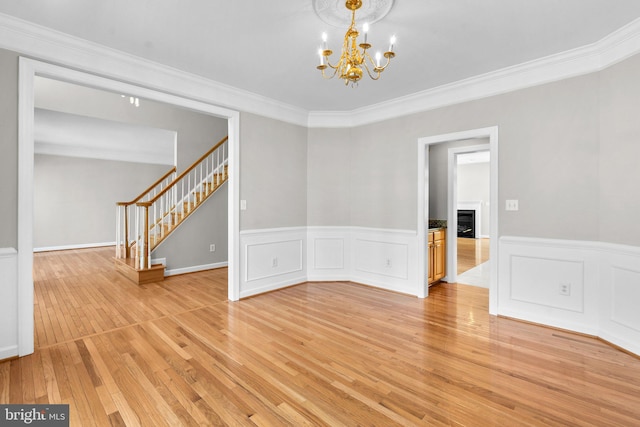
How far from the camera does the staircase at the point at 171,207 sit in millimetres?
5043

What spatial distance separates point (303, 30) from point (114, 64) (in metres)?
1.92

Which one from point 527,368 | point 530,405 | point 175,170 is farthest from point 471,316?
point 175,170

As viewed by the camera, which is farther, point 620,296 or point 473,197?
point 473,197

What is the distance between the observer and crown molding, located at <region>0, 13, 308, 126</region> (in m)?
2.50

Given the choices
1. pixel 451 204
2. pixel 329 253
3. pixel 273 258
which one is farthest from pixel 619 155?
pixel 273 258

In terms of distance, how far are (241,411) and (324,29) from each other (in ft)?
9.75

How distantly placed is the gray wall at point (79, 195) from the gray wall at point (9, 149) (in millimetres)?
7176

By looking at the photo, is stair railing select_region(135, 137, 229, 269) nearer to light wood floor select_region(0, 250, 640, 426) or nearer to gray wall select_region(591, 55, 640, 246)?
light wood floor select_region(0, 250, 640, 426)

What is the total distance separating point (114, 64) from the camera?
117 inches

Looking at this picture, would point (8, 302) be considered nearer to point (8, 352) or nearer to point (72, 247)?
point (8, 352)

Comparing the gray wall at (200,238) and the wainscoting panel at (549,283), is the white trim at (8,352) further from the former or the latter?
the wainscoting panel at (549,283)

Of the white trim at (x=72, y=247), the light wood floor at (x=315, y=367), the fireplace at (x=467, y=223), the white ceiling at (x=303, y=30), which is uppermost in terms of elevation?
the white ceiling at (x=303, y=30)

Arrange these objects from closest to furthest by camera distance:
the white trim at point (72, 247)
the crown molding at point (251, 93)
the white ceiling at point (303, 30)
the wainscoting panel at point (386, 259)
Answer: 1. the white ceiling at point (303, 30)
2. the crown molding at point (251, 93)
3. the wainscoting panel at point (386, 259)
4. the white trim at point (72, 247)

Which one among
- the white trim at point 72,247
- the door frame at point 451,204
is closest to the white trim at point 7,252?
the door frame at point 451,204
